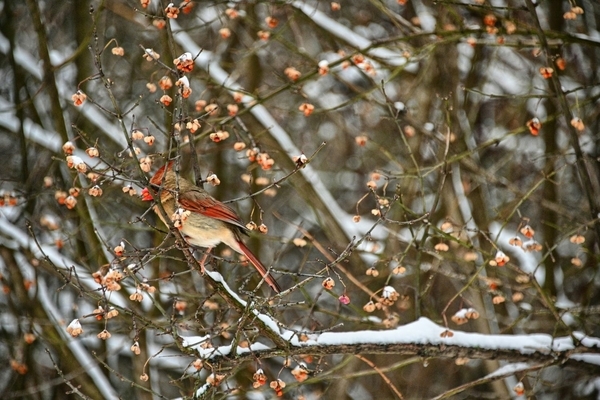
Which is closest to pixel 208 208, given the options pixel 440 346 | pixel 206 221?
pixel 206 221

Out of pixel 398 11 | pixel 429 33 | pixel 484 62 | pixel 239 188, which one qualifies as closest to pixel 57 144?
pixel 239 188

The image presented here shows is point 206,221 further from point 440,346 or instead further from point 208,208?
point 440,346

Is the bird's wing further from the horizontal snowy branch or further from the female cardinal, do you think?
the horizontal snowy branch

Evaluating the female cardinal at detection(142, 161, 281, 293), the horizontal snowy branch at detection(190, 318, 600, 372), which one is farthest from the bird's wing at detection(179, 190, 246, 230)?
the horizontal snowy branch at detection(190, 318, 600, 372)

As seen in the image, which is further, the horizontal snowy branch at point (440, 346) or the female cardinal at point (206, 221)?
the female cardinal at point (206, 221)

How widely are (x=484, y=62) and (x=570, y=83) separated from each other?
1193 millimetres

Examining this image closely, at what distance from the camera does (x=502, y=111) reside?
8.99m

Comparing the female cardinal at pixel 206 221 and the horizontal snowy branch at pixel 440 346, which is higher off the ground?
the female cardinal at pixel 206 221

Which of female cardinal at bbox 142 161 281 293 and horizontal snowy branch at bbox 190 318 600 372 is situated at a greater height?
female cardinal at bbox 142 161 281 293

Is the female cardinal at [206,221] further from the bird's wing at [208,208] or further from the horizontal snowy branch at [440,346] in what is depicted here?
the horizontal snowy branch at [440,346]

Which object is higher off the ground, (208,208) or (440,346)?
(208,208)

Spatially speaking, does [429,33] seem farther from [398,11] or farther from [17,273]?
[17,273]

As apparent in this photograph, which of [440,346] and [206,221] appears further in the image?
[206,221]

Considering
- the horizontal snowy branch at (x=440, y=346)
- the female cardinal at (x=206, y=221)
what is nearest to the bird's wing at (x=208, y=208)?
the female cardinal at (x=206, y=221)
